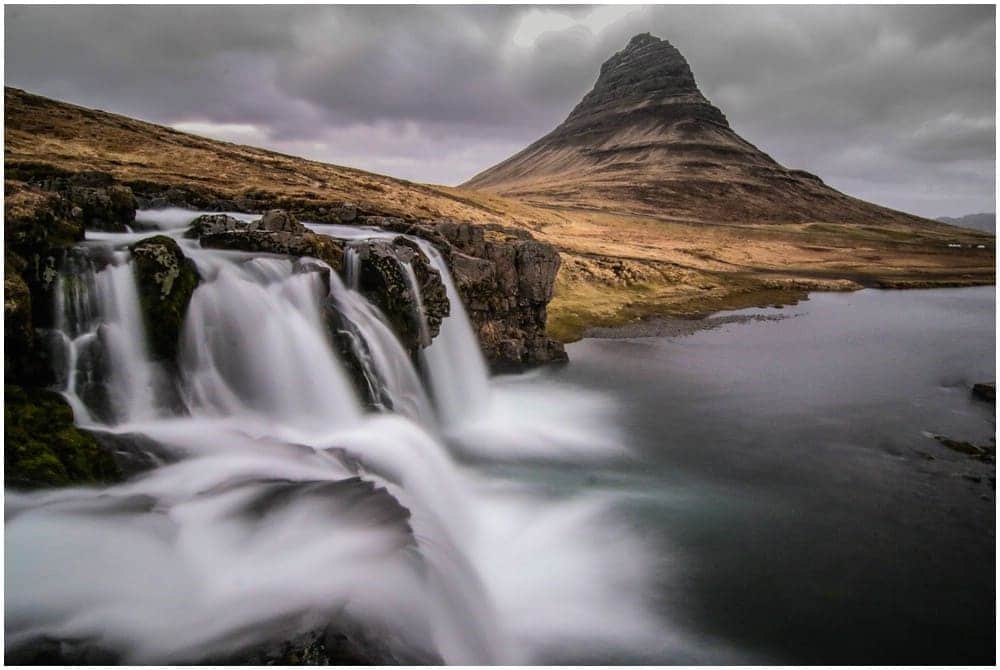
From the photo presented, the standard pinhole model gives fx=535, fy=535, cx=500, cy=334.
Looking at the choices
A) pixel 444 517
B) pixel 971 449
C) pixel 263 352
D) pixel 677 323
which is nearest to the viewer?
pixel 444 517

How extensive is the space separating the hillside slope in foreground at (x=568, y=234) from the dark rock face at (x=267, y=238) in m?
12.8

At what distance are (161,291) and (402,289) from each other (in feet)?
24.4

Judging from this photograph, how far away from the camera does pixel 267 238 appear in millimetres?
16906

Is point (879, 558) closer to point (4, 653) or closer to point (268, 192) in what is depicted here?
point (4, 653)

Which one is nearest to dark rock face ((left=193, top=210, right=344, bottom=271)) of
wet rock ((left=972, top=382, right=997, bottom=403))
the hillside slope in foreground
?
the hillside slope in foreground

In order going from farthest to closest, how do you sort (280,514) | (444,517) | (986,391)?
1. (986,391)
2. (444,517)
3. (280,514)

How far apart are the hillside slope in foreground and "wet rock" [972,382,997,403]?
768 inches

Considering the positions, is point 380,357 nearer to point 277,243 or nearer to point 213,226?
point 277,243

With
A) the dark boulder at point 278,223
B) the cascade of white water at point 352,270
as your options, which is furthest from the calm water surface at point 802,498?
Answer: the dark boulder at point 278,223

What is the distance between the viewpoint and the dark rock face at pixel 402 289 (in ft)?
59.4

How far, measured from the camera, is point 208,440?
11484 millimetres

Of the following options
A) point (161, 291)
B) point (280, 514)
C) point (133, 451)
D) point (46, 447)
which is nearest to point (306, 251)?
point (161, 291)

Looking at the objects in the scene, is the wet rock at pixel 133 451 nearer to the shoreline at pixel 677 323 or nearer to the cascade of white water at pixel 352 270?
the cascade of white water at pixel 352 270

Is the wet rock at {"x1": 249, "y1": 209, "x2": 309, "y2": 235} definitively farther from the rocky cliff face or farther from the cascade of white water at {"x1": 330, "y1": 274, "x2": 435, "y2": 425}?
the cascade of white water at {"x1": 330, "y1": 274, "x2": 435, "y2": 425}
